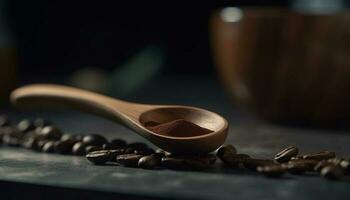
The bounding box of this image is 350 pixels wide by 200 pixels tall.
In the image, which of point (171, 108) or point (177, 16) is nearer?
point (171, 108)

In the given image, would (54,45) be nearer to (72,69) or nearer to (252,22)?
(72,69)

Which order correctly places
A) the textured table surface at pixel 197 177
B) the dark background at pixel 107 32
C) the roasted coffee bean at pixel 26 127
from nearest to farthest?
1. the textured table surface at pixel 197 177
2. the roasted coffee bean at pixel 26 127
3. the dark background at pixel 107 32

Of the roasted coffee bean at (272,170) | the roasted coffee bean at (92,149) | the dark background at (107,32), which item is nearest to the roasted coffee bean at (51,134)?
the roasted coffee bean at (92,149)

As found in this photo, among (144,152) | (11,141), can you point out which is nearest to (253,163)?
(144,152)

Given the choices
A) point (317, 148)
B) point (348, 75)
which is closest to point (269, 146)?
point (317, 148)

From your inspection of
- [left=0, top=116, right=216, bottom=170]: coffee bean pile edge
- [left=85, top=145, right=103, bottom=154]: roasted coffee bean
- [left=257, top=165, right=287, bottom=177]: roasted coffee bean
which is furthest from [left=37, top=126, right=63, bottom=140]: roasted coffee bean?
[left=257, top=165, right=287, bottom=177]: roasted coffee bean

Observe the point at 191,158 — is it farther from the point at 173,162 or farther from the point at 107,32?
the point at 107,32

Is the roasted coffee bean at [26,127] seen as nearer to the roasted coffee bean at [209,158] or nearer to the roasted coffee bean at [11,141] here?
the roasted coffee bean at [11,141]
